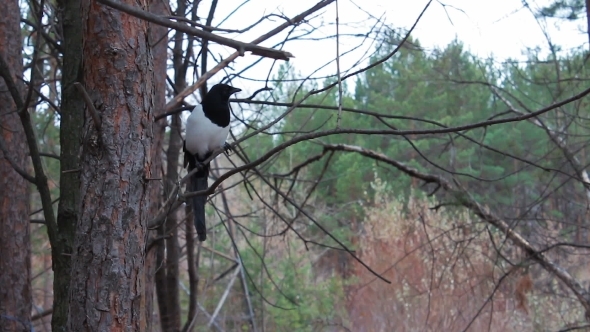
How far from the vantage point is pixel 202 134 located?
132 inches

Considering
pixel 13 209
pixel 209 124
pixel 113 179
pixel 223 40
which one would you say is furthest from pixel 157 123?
pixel 223 40

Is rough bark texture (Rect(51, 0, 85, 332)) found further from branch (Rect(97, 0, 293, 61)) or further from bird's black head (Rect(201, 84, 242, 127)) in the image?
branch (Rect(97, 0, 293, 61))

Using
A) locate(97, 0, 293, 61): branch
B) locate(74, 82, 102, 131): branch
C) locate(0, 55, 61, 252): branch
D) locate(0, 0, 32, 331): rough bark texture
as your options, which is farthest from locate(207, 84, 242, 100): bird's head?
locate(97, 0, 293, 61): branch

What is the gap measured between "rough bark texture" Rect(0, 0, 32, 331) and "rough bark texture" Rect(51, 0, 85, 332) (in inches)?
15.9

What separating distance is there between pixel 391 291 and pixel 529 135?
6130mm

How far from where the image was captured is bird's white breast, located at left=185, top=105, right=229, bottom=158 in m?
3.35

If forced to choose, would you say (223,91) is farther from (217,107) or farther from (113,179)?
(113,179)

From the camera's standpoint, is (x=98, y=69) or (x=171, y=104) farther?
(x=171, y=104)

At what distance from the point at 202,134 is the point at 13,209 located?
0.96m

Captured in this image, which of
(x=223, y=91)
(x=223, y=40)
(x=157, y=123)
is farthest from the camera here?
(x=223, y=91)

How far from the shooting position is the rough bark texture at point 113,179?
1.58 metres

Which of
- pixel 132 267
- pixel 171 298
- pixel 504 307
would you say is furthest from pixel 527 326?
pixel 132 267

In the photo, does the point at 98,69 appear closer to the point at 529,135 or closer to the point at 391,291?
the point at 391,291

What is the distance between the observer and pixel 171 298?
12.9 feet
